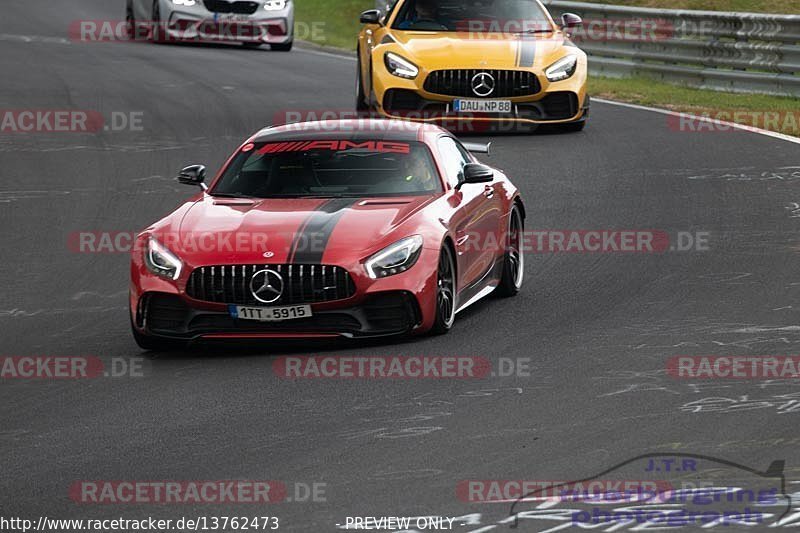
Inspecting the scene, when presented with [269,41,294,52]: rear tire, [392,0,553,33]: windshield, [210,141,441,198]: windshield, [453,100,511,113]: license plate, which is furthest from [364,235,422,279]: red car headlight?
[269,41,294,52]: rear tire

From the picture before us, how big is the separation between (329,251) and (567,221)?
17.4 ft

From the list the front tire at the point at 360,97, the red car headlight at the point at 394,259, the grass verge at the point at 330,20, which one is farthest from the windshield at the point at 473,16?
the grass verge at the point at 330,20

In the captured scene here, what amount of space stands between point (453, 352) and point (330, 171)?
6.38 feet

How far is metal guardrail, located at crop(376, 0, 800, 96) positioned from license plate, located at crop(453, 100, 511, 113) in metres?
5.62

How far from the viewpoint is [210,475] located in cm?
755

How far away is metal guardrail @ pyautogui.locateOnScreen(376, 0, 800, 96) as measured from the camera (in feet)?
80.3

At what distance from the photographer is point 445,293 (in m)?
10.9

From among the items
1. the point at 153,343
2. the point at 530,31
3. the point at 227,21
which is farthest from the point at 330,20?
the point at 153,343

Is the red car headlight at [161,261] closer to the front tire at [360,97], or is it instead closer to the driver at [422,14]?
the driver at [422,14]

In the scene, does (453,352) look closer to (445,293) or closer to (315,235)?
(445,293)

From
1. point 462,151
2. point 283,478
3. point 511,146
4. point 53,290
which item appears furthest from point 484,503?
point 511,146

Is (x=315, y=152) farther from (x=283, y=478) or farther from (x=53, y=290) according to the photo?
(x=283, y=478)

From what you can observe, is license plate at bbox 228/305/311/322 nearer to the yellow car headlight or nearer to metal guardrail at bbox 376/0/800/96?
the yellow car headlight

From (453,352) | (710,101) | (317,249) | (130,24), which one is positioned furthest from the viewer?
(130,24)
